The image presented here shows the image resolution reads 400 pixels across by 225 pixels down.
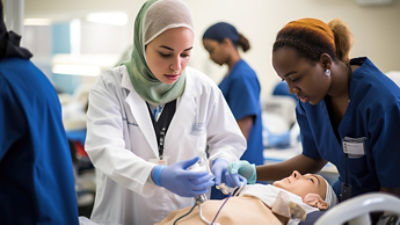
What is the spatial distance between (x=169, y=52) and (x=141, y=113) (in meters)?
0.27

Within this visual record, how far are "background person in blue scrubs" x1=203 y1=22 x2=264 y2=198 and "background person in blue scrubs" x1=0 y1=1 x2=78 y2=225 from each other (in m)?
1.44

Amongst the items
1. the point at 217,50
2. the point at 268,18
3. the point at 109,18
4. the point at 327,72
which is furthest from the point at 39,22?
the point at 327,72

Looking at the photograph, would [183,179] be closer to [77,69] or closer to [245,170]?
[245,170]

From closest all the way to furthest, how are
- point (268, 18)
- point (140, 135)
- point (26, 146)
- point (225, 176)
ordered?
point (26, 146) < point (225, 176) < point (140, 135) < point (268, 18)

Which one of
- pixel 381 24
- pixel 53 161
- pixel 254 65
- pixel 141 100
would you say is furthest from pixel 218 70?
pixel 53 161

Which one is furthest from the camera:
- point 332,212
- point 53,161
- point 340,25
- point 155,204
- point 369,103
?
point 155,204

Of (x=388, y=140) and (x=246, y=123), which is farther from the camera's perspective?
(x=246, y=123)

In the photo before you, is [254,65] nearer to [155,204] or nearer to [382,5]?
[382,5]

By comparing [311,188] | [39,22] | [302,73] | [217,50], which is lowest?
[39,22]

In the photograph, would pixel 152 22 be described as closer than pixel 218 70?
Yes

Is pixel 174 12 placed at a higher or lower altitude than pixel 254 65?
higher

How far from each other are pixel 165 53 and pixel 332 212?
2.66 feet

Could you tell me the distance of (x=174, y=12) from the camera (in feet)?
4.57

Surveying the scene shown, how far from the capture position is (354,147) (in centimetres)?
129
